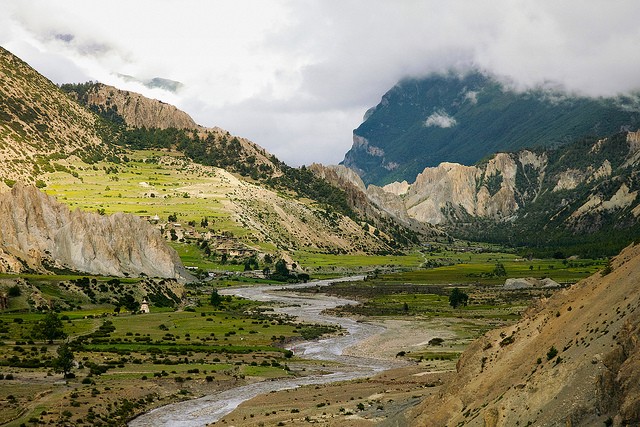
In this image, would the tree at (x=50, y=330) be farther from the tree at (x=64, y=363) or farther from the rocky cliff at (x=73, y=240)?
the rocky cliff at (x=73, y=240)

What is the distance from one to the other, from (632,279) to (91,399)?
134ft

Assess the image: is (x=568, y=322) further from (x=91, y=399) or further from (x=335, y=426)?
(x=91, y=399)

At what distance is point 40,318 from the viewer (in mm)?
96562

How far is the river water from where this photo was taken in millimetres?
56781

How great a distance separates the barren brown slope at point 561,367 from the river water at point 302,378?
811 inches

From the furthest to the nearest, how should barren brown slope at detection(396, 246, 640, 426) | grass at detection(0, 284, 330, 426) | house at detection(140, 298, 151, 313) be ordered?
house at detection(140, 298, 151, 313) → grass at detection(0, 284, 330, 426) → barren brown slope at detection(396, 246, 640, 426)

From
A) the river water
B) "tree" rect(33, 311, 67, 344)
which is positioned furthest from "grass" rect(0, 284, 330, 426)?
the river water

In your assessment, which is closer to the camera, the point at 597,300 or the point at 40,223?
the point at 597,300

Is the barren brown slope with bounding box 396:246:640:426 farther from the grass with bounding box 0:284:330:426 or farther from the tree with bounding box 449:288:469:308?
the tree with bounding box 449:288:469:308

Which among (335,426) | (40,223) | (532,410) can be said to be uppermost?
(40,223)

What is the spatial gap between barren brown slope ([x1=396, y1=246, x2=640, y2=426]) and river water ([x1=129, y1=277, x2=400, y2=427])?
20595 mm

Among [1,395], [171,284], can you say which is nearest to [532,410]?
[1,395]

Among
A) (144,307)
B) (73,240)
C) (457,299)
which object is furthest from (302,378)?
(73,240)

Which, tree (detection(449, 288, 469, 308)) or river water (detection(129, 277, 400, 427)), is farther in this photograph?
tree (detection(449, 288, 469, 308))
